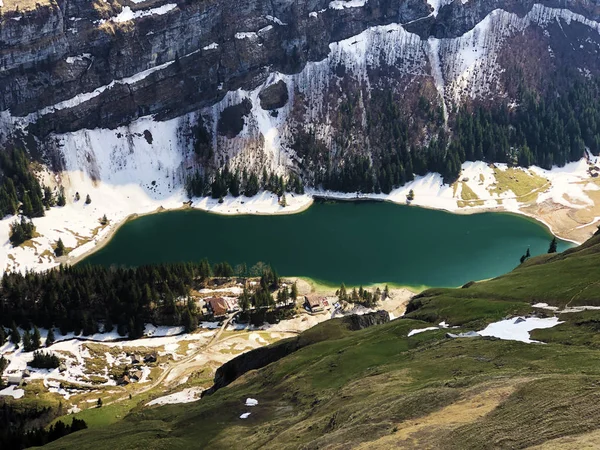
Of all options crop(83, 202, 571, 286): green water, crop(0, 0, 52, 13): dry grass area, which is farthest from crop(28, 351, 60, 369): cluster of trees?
crop(0, 0, 52, 13): dry grass area

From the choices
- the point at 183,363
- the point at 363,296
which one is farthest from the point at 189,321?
the point at 363,296

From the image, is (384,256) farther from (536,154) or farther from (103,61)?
(103,61)

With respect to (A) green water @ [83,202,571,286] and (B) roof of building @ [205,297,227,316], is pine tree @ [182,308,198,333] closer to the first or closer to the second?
(B) roof of building @ [205,297,227,316]

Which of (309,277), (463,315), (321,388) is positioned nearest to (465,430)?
(321,388)

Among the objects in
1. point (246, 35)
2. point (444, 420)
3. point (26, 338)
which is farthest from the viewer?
point (246, 35)

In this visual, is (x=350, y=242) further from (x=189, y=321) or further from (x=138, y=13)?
(x=138, y=13)

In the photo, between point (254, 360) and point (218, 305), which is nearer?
point (254, 360)
